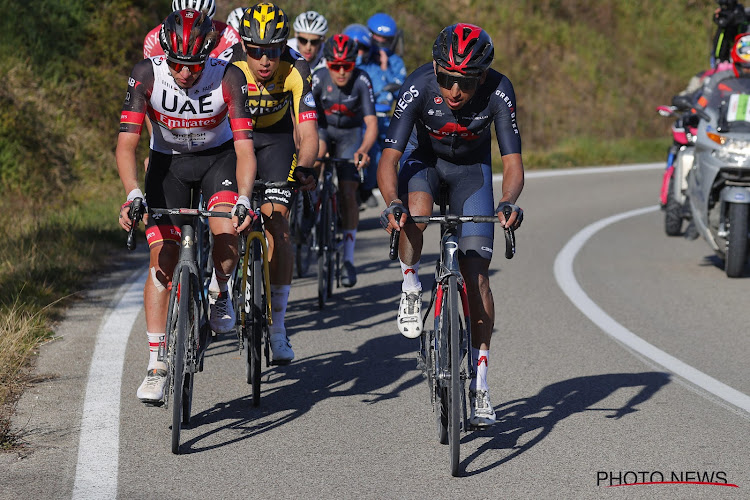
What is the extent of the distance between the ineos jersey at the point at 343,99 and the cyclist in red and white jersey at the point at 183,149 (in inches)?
170

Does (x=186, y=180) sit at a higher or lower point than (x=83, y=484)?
higher

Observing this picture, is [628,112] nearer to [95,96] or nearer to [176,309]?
[95,96]

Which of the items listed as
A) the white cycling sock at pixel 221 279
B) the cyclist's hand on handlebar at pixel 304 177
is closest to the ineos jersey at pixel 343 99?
the cyclist's hand on handlebar at pixel 304 177

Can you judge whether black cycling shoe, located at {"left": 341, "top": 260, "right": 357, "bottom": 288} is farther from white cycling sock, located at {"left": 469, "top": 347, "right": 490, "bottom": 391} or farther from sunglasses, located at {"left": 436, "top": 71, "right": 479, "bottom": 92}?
sunglasses, located at {"left": 436, "top": 71, "right": 479, "bottom": 92}

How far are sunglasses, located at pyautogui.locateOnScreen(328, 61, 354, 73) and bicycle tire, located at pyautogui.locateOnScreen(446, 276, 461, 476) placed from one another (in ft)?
18.3

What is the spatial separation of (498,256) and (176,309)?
7.19m

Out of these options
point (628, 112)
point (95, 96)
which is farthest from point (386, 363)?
point (628, 112)

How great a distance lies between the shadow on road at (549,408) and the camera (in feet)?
19.7

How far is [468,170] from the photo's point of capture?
20.8ft

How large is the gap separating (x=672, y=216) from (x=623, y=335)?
618cm

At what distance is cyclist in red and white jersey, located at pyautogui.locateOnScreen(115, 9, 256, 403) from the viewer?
20.3 feet

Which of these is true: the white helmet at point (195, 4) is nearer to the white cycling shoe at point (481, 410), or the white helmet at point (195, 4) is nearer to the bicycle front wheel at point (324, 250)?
the bicycle front wheel at point (324, 250)

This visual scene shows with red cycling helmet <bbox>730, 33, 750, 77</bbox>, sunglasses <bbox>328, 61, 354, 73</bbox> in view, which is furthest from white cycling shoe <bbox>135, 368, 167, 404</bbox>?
red cycling helmet <bbox>730, 33, 750, 77</bbox>

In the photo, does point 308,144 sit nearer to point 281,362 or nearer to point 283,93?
point 283,93
